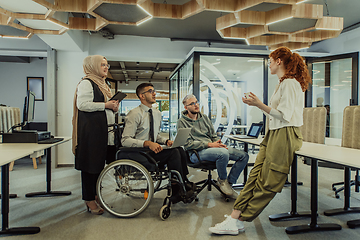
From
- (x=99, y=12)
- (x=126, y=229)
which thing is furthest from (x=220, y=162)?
(x=99, y=12)

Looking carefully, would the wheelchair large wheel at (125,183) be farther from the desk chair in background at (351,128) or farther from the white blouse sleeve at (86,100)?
the desk chair in background at (351,128)

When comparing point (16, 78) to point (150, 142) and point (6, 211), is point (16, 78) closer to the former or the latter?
point (6, 211)

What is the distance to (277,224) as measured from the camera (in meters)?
2.13

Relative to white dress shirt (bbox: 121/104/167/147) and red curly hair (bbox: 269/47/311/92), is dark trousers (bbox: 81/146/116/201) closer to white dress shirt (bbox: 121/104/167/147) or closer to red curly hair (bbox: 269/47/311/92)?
white dress shirt (bbox: 121/104/167/147)

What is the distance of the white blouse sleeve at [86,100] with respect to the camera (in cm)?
217

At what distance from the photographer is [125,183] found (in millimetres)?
2205

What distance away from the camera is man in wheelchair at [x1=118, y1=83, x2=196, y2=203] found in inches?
88.7

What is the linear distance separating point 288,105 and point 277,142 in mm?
294

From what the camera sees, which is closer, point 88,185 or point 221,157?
point 88,185

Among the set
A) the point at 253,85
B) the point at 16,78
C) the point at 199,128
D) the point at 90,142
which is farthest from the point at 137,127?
the point at 16,78

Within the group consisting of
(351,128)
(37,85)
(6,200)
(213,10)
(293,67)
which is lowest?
(6,200)

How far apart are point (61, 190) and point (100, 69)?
180cm

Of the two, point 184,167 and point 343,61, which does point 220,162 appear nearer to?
point 184,167

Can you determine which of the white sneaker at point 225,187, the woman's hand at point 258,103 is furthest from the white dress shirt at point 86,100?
the white sneaker at point 225,187
